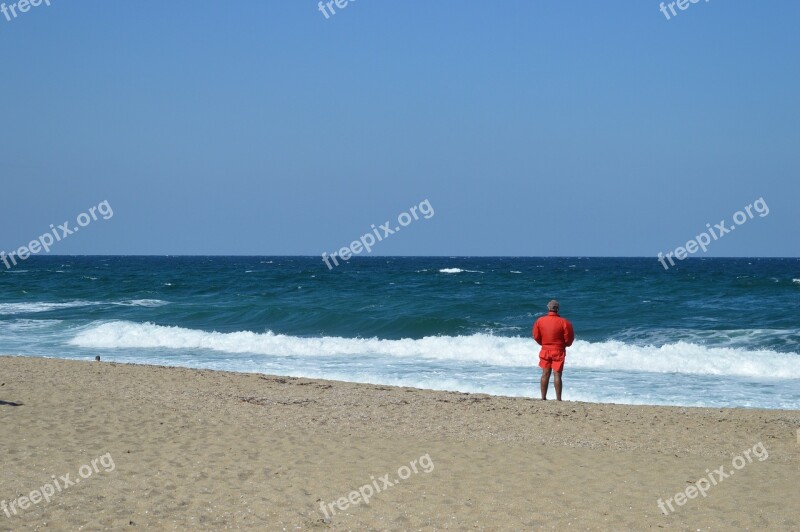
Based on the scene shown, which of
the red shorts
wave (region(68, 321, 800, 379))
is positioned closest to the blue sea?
wave (region(68, 321, 800, 379))

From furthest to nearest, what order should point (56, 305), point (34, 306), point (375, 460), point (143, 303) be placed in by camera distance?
point (143, 303) < point (56, 305) < point (34, 306) < point (375, 460)

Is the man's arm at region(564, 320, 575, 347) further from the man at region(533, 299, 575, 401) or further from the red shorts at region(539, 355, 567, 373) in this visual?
the red shorts at region(539, 355, 567, 373)

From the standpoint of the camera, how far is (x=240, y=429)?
9352 mm

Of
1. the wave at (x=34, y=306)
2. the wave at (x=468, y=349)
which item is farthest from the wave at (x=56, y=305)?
the wave at (x=468, y=349)

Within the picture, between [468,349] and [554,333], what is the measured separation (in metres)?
9.52

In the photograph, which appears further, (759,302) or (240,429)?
(759,302)

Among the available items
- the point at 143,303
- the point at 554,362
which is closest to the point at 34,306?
the point at 143,303

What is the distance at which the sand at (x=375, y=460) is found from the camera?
6.24 metres

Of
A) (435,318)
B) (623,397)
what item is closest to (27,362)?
(623,397)

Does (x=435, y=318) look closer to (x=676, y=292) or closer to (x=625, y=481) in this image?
(x=676, y=292)

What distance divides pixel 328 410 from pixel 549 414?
298 centimetres

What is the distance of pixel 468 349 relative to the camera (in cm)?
2091

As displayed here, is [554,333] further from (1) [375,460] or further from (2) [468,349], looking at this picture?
(2) [468,349]

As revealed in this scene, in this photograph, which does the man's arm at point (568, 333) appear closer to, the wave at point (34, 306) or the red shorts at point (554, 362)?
the red shorts at point (554, 362)
